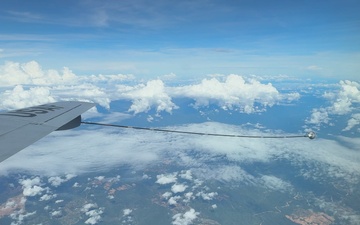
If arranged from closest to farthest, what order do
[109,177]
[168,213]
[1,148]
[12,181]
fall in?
[1,148], [168,213], [12,181], [109,177]

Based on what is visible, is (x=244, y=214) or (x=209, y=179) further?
(x=209, y=179)

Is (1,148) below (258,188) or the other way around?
the other way around

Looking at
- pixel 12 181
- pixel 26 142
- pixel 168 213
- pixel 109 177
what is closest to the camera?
pixel 26 142

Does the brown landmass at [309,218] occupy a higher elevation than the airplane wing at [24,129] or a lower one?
lower

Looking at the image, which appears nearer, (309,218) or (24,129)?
(24,129)

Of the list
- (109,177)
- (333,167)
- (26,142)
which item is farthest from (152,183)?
(26,142)

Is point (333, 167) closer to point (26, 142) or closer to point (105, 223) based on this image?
point (105, 223)

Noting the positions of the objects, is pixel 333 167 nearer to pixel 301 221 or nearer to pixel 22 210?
pixel 301 221

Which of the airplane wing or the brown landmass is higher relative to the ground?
the airplane wing

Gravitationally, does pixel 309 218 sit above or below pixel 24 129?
below

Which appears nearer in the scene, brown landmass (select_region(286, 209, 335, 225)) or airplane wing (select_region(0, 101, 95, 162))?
airplane wing (select_region(0, 101, 95, 162))

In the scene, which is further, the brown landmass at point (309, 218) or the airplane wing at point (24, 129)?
the brown landmass at point (309, 218)
